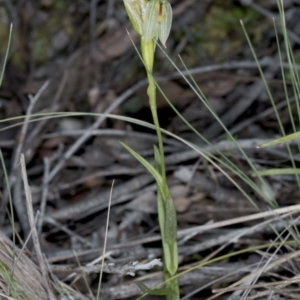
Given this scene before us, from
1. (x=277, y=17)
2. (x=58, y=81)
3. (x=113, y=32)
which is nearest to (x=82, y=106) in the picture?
(x=58, y=81)

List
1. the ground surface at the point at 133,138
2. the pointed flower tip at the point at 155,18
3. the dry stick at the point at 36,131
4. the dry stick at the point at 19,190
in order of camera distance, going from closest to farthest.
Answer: the pointed flower tip at the point at 155,18
the ground surface at the point at 133,138
the dry stick at the point at 19,190
the dry stick at the point at 36,131

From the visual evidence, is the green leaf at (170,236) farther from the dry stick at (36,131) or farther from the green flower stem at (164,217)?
the dry stick at (36,131)

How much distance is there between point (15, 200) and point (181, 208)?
1.55 ft

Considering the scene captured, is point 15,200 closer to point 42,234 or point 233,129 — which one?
point 42,234

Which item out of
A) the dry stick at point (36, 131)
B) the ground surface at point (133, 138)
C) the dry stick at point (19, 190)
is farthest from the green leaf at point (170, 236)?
the dry stick at point (36, 131)

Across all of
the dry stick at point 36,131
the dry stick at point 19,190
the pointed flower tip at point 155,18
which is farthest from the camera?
the dry stick at point 36,131

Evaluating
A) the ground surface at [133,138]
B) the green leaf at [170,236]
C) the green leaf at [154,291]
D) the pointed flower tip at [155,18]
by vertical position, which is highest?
the pointed flower tip at [155,18]

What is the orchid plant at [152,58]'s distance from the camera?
3.29 feet

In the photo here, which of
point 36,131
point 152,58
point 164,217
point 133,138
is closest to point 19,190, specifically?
point 36,131

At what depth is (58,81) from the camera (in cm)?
241

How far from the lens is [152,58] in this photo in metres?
1.05

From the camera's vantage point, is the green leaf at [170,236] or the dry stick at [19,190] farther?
the dry stick at [19,190]

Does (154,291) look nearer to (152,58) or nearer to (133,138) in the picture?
(152,58)

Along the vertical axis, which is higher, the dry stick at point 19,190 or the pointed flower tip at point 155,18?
the pointed flower tip at point 155,18
